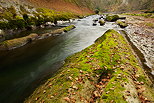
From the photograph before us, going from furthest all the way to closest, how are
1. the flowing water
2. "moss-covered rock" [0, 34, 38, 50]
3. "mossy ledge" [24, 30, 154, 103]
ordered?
"moss-covered rock" [0, 34, 38, 50] < the flowing water < "mossy ledge" [24, 30, 154, 103]

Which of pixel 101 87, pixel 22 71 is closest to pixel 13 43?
pixel 22 71

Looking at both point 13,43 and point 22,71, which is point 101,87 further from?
point 13,43

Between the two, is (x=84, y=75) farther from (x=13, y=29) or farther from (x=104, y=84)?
(x=13, y=29)

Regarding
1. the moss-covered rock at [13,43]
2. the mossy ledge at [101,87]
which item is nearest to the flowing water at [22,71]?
the moss-covered rock at [13,43]

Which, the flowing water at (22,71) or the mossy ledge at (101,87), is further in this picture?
the flowing water at (22,71)

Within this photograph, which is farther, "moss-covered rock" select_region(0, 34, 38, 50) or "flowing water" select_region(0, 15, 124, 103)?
"moss-covered rock" select_region(0, 34, 38, 50)

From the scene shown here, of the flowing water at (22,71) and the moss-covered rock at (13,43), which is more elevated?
the moss-covered rock at (13,43)

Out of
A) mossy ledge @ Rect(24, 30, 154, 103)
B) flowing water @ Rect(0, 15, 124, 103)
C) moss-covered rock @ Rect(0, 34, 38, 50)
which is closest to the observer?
mossy ledge @ Rect(24, 30, 154, 103)

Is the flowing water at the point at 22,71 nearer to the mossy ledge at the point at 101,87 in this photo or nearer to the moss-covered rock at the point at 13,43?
the moss-covered rock at the point at 13,43

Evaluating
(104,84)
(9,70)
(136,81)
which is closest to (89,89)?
(104,84)

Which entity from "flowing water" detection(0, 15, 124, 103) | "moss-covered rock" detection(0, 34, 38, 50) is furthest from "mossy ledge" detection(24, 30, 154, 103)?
"moss-covered rock" detection(0, 34, 38, 50)

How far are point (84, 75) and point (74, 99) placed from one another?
1.66 metres

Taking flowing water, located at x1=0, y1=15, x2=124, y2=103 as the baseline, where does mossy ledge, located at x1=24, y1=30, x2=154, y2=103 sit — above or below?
above

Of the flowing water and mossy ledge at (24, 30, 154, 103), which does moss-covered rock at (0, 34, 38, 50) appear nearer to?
A: the flowing water
